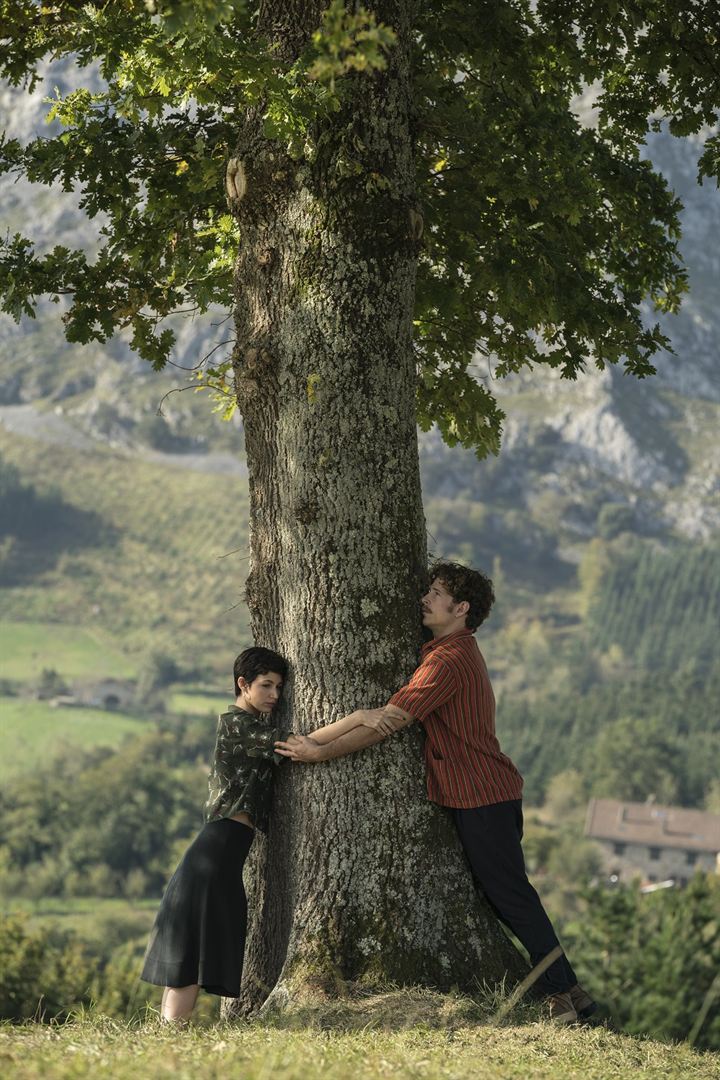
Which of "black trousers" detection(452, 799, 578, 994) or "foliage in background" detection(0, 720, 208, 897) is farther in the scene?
"foliage in background" detection(0, 720, 208, 897)

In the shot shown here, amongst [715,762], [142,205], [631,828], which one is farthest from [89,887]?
[142,205]

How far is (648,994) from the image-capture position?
38.2m

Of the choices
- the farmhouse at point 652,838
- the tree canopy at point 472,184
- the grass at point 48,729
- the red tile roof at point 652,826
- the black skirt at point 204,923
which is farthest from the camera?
the grass at point 48,729

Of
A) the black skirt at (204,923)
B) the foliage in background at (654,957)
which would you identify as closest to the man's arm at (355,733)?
the black skirt at (204,923)

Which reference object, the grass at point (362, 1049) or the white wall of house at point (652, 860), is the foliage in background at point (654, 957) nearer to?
the grass at point (362, 1049)

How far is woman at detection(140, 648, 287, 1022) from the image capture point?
263 inches

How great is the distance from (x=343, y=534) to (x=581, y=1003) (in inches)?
108

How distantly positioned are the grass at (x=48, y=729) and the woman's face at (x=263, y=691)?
146m

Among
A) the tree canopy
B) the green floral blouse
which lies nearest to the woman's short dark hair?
the green floral blouse

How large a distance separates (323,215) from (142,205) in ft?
9.24

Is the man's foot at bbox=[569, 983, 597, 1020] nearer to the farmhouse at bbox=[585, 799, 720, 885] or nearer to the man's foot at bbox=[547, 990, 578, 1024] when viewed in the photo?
the man's foot at bbox=[547, 990, 578, 1024]

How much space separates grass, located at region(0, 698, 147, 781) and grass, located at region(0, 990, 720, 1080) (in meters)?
147

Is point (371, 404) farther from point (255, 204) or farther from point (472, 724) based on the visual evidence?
point (472, 724)

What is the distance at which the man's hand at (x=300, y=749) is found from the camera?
266 inches
